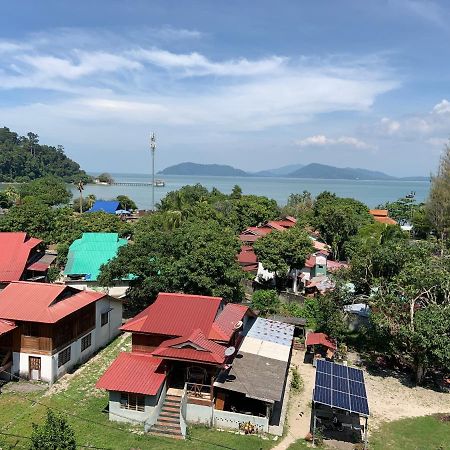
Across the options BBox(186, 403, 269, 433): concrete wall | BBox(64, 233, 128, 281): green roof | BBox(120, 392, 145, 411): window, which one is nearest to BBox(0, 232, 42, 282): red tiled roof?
BBox(64, 233, 128, 281): green roof

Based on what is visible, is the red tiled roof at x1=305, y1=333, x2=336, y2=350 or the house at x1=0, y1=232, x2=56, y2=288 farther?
the house at x1=0, y1=232, x2=56, y2=288

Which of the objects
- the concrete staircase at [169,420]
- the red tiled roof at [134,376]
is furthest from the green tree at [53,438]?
the concrete staircase at [169,420]

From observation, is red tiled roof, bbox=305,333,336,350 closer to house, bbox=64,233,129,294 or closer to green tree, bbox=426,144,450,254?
house, bbox=64,233,129,294

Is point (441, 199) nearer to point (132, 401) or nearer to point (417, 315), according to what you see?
point (417, 315)

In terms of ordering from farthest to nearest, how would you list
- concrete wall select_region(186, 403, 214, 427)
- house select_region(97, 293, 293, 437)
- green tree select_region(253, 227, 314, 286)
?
1. green tree select_region(253, 227, 314, 286)
2. concrete wall select_region(186, 403, 214, 427)
3. house select_region(97, 293, 293, 437)

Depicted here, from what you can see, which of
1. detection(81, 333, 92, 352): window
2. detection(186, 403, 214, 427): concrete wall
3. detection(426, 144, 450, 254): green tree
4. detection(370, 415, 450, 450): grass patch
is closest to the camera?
detection(370, 415, 450, 450): grass patch

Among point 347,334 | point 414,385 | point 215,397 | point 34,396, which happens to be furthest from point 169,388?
point 347,334
